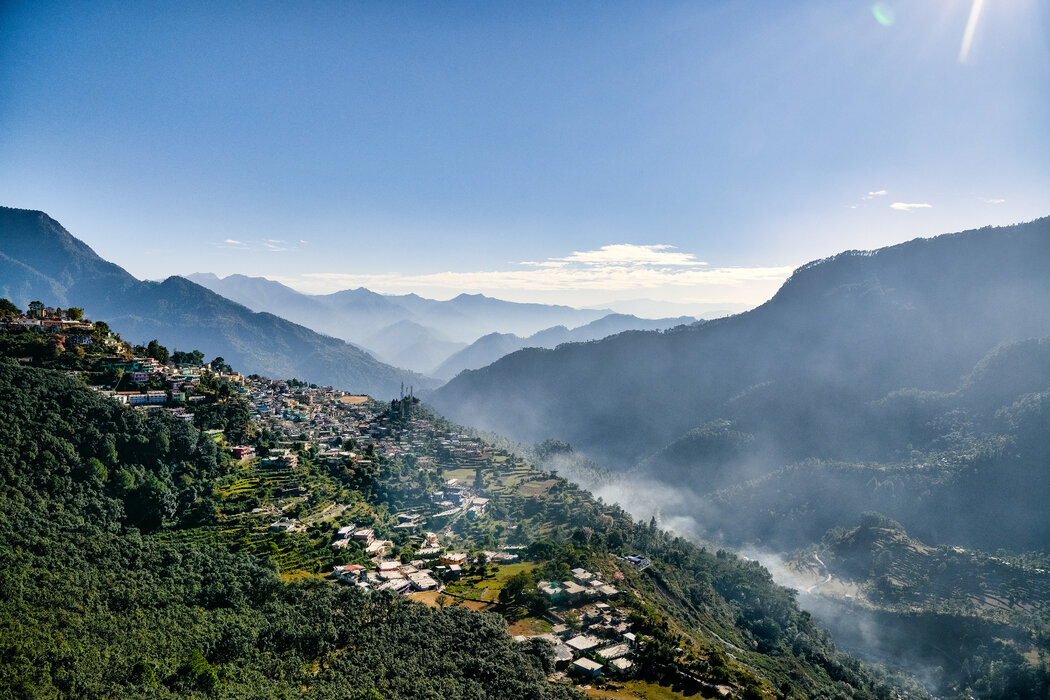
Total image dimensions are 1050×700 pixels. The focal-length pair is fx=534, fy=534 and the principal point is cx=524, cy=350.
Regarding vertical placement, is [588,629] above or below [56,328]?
below

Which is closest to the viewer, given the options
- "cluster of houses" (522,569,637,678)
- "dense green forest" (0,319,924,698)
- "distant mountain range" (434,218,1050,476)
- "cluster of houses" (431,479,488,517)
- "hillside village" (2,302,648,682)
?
"dense green forest" (0,319,924,698)

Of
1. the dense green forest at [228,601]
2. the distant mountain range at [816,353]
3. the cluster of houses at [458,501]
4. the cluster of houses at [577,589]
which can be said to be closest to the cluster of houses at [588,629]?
the cluster of houses at [577,589]

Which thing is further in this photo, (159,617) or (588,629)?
(588,629)

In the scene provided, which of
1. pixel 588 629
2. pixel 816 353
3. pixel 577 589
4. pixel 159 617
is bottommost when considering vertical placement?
pixel 588 629

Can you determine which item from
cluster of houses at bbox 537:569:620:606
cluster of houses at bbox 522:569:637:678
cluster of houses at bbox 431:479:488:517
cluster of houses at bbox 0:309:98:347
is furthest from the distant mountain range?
cluster of houses at bbox 0:309:98:347

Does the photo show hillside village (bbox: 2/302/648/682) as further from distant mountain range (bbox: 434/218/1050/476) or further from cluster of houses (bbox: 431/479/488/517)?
distant mountain range (bbox: 434/218/1050/476)

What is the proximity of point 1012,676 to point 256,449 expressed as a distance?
6972cm

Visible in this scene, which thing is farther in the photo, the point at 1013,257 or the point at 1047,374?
the point at 1013,257

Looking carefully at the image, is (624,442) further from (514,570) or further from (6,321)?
(6,321)

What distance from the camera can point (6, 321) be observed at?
5056cm

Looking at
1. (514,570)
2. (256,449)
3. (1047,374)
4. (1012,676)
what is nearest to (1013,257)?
(1047,374)

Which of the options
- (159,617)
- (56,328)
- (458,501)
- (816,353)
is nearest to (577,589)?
(159,617)

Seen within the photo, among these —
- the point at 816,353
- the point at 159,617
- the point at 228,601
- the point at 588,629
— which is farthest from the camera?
the point at 816,353

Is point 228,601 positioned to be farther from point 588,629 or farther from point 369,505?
point 369,505
